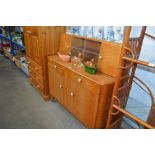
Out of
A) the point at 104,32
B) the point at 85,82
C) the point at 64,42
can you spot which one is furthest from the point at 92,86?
the point at 64,42

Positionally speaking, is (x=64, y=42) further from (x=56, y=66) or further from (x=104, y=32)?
(x=104, y=32)

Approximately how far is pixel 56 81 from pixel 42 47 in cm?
56

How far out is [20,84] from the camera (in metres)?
3.22

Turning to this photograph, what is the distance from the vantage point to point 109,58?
1714 mm

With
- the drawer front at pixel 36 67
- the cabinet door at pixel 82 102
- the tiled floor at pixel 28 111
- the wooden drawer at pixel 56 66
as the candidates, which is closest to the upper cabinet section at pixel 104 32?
the wooden drawer at pixel 56 66

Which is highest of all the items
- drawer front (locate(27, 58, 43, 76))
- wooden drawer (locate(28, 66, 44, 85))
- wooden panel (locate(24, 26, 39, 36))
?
wooden panel (locate(24, 26, 39, 36))

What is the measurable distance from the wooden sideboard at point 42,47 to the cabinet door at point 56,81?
14 cm

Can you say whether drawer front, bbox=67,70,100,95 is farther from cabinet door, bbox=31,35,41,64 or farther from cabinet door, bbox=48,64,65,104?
cabinet door, bbox=31,35,41,64

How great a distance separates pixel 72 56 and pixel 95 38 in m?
0.48

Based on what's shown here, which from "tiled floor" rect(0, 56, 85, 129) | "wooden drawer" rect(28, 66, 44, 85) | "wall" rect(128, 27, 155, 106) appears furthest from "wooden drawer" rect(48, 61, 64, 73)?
"wall" rect(128, 27, 155, 106)

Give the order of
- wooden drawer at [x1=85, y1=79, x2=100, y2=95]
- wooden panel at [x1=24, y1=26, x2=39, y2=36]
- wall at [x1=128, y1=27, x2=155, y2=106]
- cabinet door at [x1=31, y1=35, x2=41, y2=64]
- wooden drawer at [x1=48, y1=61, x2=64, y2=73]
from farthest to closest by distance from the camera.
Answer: cabinet door at [x1=31, y1=35, x2=41, y2=64]
wooden panel at [x1=24, y1=26, x2=39, y2=36]
wooden drawer at [x1=48, y1=61, x2=64, y2=73]
wall at [x1=128, y1=27, x2=155, y2=106]
wooden drawer at [x1=85, y1=79, x2=100, y2=95]

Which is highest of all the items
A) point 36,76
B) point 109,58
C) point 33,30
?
point 33,30

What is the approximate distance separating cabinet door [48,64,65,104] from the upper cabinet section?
62 cm

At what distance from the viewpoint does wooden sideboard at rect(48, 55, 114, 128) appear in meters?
1.58
